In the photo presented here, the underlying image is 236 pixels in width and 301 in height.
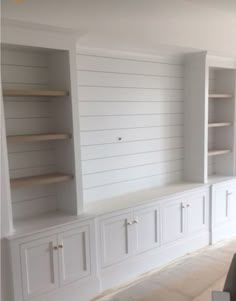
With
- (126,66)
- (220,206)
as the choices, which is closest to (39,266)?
(126,66)

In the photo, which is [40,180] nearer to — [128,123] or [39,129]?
[39,129]

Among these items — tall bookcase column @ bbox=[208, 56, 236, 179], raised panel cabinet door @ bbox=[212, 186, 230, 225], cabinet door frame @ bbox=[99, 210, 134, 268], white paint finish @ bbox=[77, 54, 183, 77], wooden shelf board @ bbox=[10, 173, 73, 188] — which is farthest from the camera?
tall bookcase column @ bbox=[208, 56, 236, 179]

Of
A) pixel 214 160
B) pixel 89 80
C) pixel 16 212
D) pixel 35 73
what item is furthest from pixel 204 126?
pixel 16 212

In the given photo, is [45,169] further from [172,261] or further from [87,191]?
[172,261]

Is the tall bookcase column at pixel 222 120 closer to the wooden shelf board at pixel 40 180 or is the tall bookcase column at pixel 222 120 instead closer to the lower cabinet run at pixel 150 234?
the lower cabinet run at pixel 150 234

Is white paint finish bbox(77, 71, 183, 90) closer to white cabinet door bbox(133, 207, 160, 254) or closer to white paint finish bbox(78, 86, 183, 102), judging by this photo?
white paint finish bbox(78, 86, 183, 102)

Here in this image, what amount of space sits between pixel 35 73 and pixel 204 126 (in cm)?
205

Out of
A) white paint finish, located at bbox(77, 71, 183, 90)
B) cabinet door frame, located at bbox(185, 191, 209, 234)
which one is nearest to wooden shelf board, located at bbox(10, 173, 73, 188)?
white paint finish, located at bbox(77, 71, 183, 90)

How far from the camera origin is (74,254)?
2.69 metres

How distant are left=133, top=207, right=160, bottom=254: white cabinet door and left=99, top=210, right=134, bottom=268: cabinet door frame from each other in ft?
0.25

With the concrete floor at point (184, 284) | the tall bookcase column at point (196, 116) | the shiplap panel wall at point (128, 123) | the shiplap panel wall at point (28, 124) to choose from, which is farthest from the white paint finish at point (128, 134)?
the concrete floor at point (184, 284)

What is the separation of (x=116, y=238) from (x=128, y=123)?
1182 millimetres

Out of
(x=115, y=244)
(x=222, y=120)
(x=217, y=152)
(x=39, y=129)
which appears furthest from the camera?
(x=222, y=120)

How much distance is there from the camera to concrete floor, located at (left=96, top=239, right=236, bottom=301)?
182 cm
